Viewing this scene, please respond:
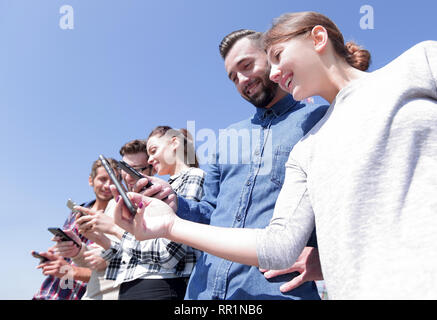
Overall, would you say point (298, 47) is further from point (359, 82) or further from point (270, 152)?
point (270, 152)

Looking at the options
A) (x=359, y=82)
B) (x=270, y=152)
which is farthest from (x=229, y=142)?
(x=359, y=82)

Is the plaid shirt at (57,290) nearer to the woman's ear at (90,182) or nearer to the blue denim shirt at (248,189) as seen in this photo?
the woman's ear at (90,182)

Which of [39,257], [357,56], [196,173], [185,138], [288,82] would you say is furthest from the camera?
[185,138]

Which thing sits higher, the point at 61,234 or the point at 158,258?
the point at 158,258

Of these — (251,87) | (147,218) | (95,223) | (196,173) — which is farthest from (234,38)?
(95,223)

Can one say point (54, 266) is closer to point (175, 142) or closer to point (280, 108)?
point (175, 142)

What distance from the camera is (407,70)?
1.21 meters

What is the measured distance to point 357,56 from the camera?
178 centimetres

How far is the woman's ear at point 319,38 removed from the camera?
61.4 inches

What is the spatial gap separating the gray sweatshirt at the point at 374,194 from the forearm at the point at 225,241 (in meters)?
0.04

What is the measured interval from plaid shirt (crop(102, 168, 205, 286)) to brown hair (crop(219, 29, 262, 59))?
4.04ft

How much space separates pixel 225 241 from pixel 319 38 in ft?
3.53

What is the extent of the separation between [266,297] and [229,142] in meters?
1.05

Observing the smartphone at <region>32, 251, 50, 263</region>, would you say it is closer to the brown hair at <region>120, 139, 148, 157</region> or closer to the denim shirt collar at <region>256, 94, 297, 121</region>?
the brown hair at <region>120, 139, 148, 157</region>
